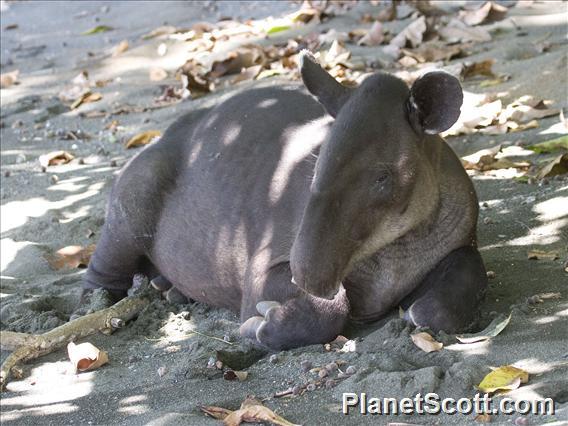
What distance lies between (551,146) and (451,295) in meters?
2.44

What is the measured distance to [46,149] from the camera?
30.9ft

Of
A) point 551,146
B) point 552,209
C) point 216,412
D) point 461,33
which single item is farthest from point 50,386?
point 461,33

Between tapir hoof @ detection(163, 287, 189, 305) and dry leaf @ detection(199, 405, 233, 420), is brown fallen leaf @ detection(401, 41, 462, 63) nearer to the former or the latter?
tapir hoof @ detection(163, 287, 189, 305)

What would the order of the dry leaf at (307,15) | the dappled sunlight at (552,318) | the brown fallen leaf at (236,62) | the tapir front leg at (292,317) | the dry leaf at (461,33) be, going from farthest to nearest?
the dry leaf at (307,15) → the brown fallen leaf at (236,62) → the dry leaf at (461,33) → the tapir front leg at (292,317) → the dappled sunlight at (552,318)

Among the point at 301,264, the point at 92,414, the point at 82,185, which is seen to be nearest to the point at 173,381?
the point at 92,414

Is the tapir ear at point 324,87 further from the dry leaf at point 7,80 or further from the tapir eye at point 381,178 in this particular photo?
the dry leaf at point 7,80

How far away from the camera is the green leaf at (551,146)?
6.78m

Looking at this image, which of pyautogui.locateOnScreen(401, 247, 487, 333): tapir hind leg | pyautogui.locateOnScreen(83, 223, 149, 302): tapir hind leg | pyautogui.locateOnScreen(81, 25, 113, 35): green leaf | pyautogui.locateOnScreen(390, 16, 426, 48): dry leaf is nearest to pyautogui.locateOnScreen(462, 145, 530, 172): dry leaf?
pyautogui.locateOnScreen(401, 247, 487, 333): tapir hind leg

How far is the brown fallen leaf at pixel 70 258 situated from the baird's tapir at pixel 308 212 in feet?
1.73

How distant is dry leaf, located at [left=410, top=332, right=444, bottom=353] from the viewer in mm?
4430

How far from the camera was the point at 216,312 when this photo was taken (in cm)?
580

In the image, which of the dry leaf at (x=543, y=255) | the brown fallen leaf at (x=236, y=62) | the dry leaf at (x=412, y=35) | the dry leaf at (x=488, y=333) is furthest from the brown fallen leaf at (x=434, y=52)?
the dry leaf at (x=488, y=333)

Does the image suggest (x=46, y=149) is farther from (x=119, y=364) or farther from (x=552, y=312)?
(x=552, y=312)

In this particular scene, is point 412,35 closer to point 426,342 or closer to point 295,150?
point 295,150
